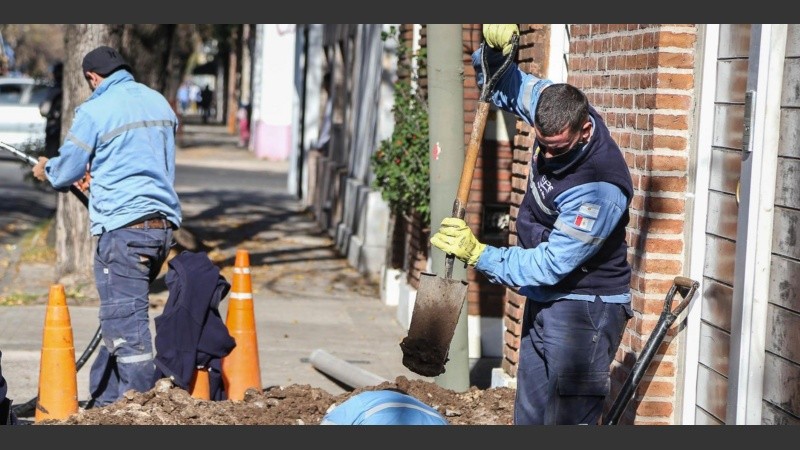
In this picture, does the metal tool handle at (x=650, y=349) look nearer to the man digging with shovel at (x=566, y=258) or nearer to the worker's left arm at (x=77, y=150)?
the man digging with shovel at (x=566, y=258)

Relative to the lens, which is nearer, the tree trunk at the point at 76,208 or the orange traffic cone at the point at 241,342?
the orange traffic cone at the point at 241,342

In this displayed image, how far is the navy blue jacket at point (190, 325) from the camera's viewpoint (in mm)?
6578

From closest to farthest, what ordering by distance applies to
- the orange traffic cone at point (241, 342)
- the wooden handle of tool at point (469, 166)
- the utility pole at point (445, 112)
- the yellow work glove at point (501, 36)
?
the wooden handle of tool at point (469, 166), the yellow work glove at point (501, 36), the utility pole at point (445, 112), the orange traffic cone at point (241, 342)

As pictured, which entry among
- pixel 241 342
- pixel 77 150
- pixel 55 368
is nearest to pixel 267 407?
pixel 241 342

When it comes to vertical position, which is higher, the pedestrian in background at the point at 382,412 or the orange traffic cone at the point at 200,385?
the pedestrian in background at the point at 382,412

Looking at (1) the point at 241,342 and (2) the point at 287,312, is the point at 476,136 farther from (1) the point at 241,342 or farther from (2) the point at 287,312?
(2) the point at 287,312

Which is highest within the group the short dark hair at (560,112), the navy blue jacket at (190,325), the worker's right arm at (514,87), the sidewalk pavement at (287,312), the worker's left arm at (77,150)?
the worker's right arm at (514,87)

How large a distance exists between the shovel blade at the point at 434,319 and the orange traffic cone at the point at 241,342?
8.25 ft

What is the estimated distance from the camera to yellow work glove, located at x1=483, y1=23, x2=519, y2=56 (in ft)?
16.3

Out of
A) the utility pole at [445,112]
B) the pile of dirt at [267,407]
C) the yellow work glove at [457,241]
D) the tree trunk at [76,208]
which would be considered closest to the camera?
the yellow work glove at [457,241]

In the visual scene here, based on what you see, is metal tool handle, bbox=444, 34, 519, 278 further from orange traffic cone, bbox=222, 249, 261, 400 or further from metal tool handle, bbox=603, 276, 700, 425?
orange traffic cone, bbox=222, 249, 261, 400

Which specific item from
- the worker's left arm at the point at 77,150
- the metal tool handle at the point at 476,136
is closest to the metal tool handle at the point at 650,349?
the metal tool handle at the point at 476,136

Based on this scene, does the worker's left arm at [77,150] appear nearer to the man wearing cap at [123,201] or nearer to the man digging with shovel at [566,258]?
the man wearing cap at [123,201]

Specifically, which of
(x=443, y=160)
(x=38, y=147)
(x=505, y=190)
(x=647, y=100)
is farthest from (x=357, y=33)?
(x=647, y=100)
